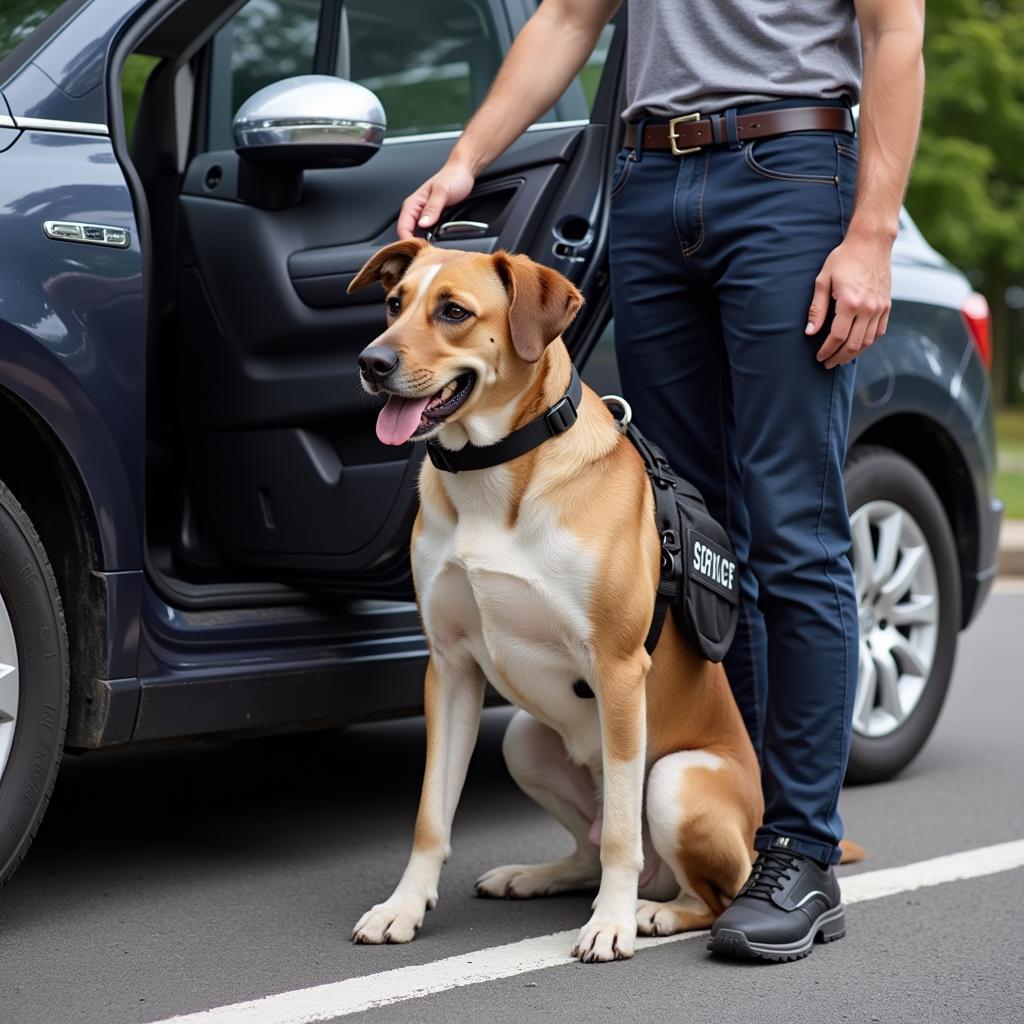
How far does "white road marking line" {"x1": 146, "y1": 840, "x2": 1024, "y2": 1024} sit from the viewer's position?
8.79 feet

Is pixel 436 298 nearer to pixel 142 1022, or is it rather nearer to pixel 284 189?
pixel 284 189

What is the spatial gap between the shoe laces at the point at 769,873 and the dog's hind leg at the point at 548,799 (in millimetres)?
390

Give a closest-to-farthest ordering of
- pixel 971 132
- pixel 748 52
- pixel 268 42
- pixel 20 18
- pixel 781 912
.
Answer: pixel 781 912 → pixel 748 52 → pixel 20 18 → pixel 268 42 → pixel 971 132

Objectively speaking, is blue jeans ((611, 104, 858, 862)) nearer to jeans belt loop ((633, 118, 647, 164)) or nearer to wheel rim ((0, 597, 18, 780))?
jeans belt loop ((633, 118, 647, 164))

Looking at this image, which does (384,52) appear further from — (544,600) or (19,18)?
(544,600)

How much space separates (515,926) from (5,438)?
4.43 ft

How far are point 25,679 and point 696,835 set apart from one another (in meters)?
1.27

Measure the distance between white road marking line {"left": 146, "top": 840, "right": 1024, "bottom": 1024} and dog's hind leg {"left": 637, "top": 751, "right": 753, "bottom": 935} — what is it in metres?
0.05

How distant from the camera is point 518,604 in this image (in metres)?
3.08

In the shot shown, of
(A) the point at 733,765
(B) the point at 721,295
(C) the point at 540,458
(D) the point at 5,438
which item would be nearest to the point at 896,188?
(B) the point at 721,295

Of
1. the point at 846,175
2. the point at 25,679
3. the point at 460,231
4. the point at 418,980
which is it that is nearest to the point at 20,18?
the point at 460,231

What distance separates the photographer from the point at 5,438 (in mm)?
3113

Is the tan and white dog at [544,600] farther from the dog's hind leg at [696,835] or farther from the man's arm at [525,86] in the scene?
the man's arm at [525,86]

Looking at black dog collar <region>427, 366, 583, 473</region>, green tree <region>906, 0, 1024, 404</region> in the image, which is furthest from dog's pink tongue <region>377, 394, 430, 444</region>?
green tree <region>906, 0, 1024, 404</region>
